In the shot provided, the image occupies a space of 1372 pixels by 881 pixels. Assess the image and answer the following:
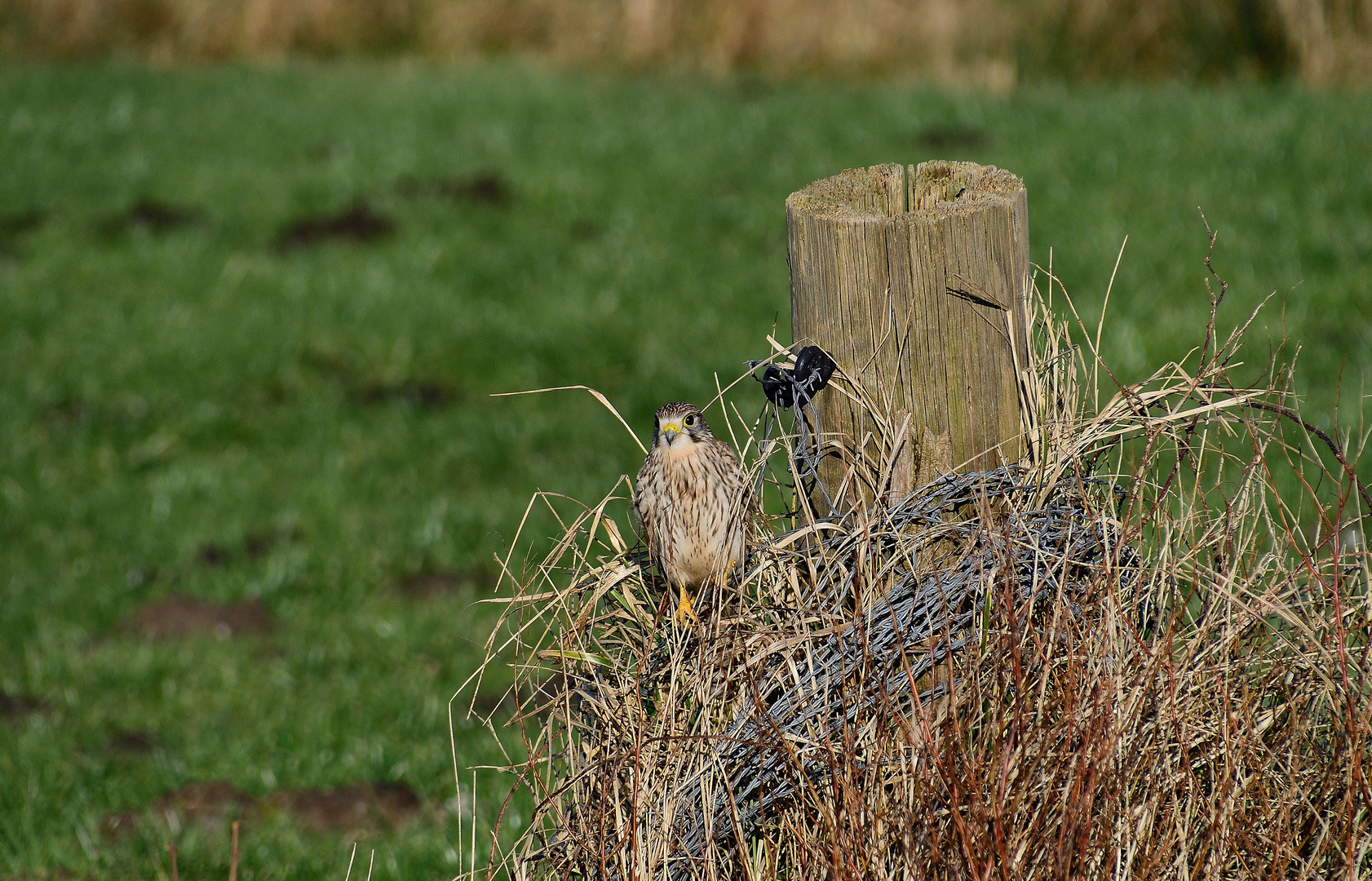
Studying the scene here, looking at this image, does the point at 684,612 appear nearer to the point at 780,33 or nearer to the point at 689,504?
the point at 689,504

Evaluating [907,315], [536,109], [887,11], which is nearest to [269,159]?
[536,109]

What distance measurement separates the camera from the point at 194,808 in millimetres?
4945

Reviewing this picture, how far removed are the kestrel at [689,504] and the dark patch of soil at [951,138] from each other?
8617mm

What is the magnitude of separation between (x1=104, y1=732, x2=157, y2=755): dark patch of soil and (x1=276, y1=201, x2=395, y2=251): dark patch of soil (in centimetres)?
607

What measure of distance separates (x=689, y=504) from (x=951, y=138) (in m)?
9.23

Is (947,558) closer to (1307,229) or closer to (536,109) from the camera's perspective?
(1307,229)

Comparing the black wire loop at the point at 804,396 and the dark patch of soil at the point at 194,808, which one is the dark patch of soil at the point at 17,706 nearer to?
the dark patch of soil at the point at 194,808

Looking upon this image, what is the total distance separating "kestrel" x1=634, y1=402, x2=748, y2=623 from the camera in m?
3.20

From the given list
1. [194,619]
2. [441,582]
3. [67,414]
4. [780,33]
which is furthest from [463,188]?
[780,33]

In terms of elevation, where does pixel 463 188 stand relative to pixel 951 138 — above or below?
below

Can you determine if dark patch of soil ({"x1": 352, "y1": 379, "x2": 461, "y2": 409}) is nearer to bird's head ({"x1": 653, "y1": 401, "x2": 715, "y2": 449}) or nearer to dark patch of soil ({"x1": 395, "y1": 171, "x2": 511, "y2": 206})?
dark patch of soil ({"x1": 395, "y1": 171, "x2": 511, "y2": 206})

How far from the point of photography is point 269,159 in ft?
40.8

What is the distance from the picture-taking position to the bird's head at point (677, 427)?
340 cm

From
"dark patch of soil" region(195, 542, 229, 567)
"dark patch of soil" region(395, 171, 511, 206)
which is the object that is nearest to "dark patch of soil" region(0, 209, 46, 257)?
"dark patch of soil" region(395, 171, 511, 206)
